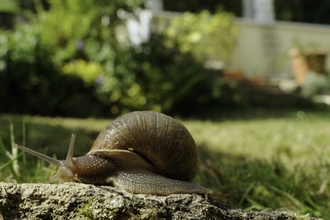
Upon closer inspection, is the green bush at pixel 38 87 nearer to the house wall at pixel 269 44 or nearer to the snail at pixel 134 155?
the house wall at pixel 269 44

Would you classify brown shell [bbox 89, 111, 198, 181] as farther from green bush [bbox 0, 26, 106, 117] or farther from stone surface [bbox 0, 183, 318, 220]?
green bush [bbox 0, 26, 106, 117]

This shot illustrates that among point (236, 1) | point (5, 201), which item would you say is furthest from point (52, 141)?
point (236, 1)

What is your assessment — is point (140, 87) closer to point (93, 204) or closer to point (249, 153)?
point (249, 153)

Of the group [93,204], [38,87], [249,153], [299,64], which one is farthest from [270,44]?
[93,204]

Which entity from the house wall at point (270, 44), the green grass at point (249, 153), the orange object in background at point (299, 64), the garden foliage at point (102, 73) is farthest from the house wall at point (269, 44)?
the green grass at point (249, 153)

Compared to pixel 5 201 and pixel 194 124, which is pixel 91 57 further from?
pixel 5 201

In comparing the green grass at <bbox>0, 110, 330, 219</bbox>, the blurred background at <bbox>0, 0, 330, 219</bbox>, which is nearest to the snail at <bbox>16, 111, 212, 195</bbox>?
the green grass at <bbox>0, 110, 330, 219</bbox>
